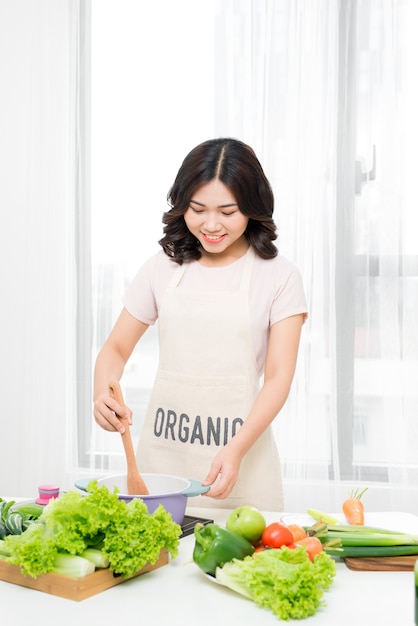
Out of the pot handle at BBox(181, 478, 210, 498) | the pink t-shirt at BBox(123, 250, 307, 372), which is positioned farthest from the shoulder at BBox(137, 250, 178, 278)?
the pot handle at BBox(181, 478, 210, 498)

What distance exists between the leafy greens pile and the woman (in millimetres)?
747

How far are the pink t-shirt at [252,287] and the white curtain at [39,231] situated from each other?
150 centimetres

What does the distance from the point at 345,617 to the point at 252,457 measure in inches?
38.4

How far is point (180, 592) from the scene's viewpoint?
136 cm

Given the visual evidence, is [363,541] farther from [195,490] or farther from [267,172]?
[267,172]

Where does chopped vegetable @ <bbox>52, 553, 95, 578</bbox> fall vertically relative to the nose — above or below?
below

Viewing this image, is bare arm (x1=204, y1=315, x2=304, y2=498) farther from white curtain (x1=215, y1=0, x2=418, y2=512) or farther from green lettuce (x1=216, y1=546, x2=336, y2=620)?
white curtain (x1=215, y1=0, x2=418, y2=512)

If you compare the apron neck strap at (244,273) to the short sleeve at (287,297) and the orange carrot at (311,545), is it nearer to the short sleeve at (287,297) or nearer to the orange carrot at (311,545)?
the short sleeve at (287,297)

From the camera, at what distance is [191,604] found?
4.28 ft

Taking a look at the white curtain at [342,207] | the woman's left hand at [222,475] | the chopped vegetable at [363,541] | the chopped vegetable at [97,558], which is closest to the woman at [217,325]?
the woman's left hand at [222,475]

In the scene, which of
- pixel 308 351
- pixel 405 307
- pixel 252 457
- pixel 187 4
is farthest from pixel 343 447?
pixel 187 4

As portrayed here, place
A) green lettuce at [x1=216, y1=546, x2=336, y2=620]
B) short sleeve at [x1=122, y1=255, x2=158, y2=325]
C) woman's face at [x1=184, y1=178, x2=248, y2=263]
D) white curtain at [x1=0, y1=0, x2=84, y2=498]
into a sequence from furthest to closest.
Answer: white curtain at [x1=0, y1=0, x2=84, y2=498] < short sleeve at [x1=122, y1=255, x2=158, y2=325] < woman's face at [x1=184, y1=178, x2=248, y2=263] < green lettuce at [x1=216, y1=546, x2=336, y2=620]

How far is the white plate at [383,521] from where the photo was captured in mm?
1703

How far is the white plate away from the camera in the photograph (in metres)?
1.70
